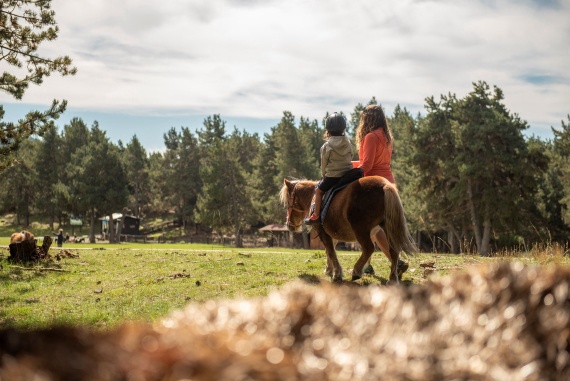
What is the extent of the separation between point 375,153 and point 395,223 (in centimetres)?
207

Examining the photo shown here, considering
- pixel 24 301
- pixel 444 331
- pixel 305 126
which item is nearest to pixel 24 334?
pixel 444 331

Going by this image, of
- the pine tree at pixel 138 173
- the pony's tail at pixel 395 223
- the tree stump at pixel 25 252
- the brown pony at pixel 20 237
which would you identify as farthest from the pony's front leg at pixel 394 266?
the pine tree at pixel 138 173

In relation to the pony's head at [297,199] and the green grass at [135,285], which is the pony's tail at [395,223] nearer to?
the green grass at [135,285]

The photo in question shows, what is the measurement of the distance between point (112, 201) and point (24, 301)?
72.7 m

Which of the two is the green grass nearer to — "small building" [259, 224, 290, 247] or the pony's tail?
the pony's tail

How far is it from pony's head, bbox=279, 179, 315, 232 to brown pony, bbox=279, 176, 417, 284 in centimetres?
106

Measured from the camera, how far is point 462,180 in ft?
157

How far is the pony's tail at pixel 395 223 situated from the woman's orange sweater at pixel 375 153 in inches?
59.0

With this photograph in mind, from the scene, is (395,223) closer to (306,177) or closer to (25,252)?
(25,252)

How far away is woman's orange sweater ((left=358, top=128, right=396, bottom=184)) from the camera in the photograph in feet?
32.2

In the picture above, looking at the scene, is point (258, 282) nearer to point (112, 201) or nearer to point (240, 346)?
point (240, 346)

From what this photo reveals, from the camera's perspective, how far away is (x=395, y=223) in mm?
8297

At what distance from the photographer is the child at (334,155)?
9.22 metres

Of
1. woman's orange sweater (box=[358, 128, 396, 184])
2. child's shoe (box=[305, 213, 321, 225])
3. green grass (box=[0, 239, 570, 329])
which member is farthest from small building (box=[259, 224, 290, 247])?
child's shoe (box=[305, 213, 321, 225])
